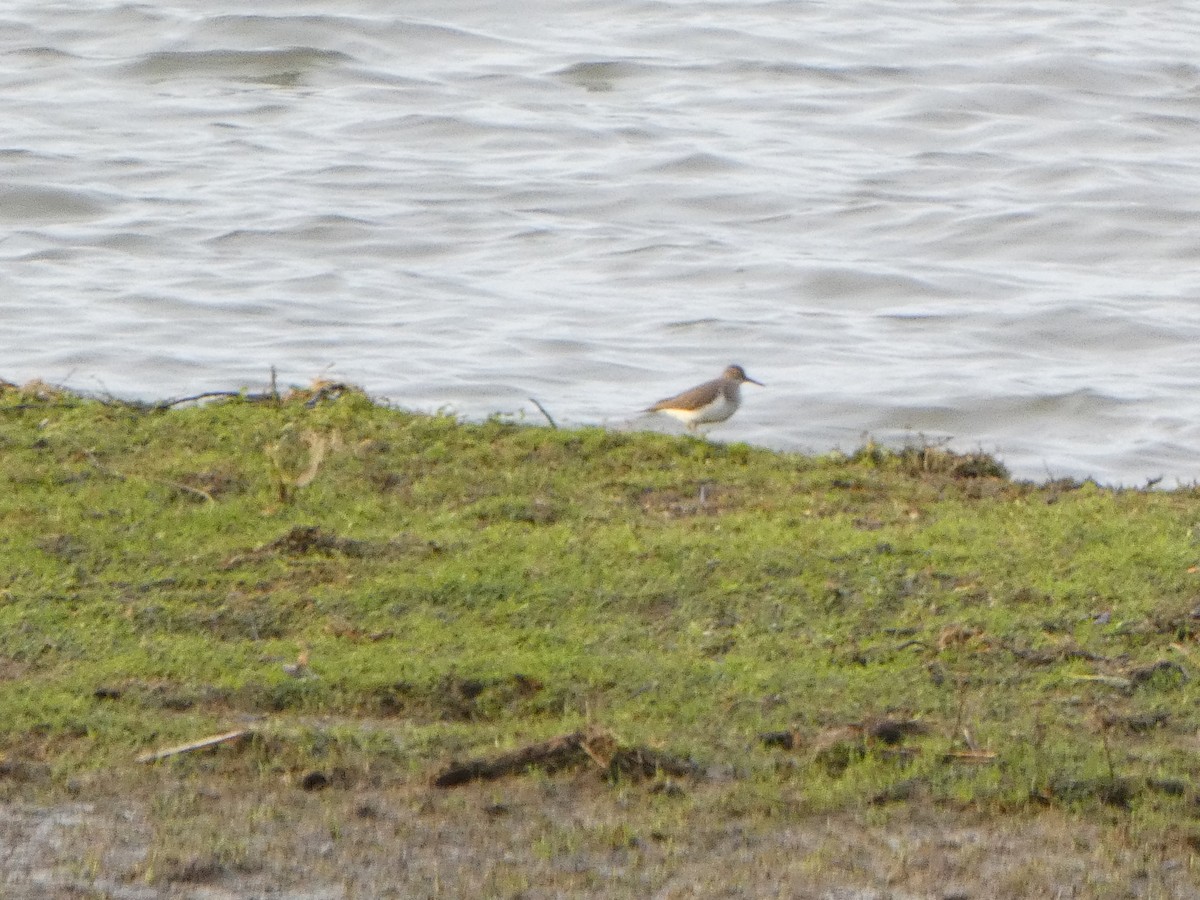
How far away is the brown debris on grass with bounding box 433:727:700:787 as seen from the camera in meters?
4.41

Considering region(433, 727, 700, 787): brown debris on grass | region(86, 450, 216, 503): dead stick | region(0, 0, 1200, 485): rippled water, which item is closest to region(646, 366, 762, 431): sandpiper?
region(0, 0, 1200, 485): rippled water

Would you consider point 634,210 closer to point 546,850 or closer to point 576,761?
point 576,761

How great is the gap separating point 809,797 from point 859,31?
737 inches

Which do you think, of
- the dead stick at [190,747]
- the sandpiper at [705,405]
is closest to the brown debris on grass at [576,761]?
the dead stick at [190,747]

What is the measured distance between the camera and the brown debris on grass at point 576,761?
4.41 meters

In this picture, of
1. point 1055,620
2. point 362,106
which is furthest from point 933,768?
point 362,106

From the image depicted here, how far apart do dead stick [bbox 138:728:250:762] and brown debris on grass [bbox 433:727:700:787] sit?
0.48m

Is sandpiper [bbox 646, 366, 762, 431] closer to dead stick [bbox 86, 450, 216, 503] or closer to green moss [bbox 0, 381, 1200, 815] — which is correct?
green moss [bbox 0, 381, 1200, 815]

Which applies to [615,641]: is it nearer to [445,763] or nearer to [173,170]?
[445,763]

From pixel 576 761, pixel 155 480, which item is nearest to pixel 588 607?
pixel 576 761

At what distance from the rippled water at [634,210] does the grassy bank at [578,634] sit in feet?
11.5

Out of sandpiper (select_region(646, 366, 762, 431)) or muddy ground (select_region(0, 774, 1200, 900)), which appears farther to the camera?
sandpiper (select_region(646, 366, 762, 431))

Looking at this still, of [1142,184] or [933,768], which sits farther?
[1142,184]

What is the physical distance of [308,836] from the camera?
414 cm
